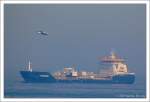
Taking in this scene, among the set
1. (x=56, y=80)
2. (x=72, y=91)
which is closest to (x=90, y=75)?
(x=72, y=91)

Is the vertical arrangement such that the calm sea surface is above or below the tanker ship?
below

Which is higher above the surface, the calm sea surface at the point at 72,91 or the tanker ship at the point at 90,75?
the tanker ship at the point at 90,75

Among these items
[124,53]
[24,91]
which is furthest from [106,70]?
[24,91]

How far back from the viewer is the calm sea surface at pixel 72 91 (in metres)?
11.5

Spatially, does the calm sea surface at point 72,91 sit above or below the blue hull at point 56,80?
below

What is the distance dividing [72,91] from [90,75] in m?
0.29

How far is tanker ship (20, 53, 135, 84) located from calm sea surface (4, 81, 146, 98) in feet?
0.22

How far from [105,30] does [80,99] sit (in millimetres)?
872

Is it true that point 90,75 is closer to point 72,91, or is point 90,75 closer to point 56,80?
point 72,91

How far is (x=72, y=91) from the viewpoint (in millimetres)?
11469

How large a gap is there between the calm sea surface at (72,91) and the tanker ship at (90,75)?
0.07 m

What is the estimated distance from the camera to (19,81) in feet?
37.7

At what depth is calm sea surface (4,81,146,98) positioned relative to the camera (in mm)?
11453

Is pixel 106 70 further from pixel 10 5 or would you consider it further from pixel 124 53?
pixel 10 5
